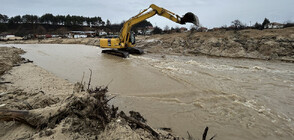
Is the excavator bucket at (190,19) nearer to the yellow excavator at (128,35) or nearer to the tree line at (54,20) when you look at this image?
the yellow excavator at (128,35)

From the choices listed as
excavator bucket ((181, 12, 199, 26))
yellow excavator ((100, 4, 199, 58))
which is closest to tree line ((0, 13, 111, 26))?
yellow excavator ((100, 4, 199, 58))

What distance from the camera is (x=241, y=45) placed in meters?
12.4

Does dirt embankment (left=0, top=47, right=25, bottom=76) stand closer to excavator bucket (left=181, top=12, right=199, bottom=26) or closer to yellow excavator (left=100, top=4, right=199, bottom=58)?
yellow excavator (left=100, top=4, right=199, bottom=58)

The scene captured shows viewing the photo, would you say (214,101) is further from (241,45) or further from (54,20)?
(54,20)

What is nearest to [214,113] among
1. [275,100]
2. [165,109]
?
[165,109]

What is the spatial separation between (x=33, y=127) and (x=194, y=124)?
9.51 feet

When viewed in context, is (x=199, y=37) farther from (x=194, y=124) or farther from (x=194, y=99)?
(x=194, y=124)

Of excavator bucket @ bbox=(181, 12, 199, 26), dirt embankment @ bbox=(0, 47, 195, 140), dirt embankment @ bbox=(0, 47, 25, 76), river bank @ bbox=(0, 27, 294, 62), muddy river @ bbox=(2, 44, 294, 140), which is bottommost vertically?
muddy river @ bbox=(2, 44, 294, 140)

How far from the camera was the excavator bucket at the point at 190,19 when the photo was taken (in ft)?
25.2

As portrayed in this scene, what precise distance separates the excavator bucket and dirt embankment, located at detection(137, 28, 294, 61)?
5695 mm

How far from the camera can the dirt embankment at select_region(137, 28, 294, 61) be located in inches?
409

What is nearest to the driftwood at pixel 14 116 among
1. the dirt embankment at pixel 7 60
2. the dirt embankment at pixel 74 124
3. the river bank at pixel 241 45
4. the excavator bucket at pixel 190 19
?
the dirt embankment at pixel 74 124

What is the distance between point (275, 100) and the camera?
14.5 ft

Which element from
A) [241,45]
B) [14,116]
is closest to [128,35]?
[241,45]
